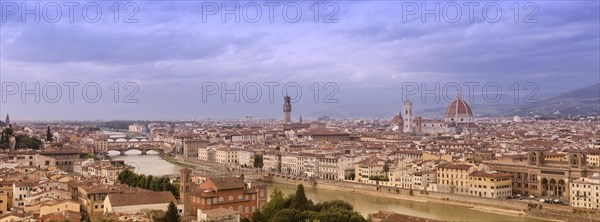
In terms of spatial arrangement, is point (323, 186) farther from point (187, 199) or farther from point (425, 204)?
point (187, 199)

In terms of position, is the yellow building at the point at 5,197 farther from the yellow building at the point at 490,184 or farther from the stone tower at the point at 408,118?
the stone tower at the point at 408,118

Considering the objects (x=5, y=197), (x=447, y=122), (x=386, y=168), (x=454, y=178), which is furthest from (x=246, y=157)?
(x=447, y=122)

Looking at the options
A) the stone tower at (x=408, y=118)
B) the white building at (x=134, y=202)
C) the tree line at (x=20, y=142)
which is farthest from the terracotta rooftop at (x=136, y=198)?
the stone tower at (x=408, y=118)

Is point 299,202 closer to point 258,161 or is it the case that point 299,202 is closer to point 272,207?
point 272,207

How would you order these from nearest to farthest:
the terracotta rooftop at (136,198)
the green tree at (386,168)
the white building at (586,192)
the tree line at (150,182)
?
the terracotta rooftop at (136,198), the tree line at (150,182), the white building at (586,192), the green tree at (386,168)

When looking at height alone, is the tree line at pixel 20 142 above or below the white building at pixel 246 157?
above

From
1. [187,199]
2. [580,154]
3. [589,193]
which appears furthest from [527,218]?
[187,199]

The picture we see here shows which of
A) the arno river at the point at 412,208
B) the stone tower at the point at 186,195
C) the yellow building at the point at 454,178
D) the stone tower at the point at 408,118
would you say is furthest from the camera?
the stone tower at the point at 408,118
